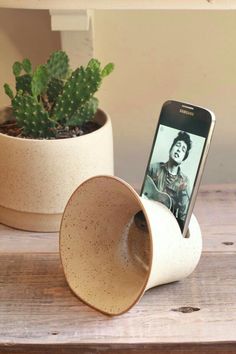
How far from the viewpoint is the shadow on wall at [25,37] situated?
111 cm

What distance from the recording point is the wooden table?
2.34 feet

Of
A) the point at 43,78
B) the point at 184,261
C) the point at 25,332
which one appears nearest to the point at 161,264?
the point at 184,261

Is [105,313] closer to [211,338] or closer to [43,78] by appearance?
[211,338]

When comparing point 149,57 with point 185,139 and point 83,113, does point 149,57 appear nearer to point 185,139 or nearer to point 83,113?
point 83,113

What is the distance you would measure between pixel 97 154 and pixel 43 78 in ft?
0.45

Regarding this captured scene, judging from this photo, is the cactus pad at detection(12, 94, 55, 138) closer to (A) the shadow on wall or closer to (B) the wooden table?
(B) the wooden table

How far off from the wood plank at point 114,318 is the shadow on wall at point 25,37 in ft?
1.47

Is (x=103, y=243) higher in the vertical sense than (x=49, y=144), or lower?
lower

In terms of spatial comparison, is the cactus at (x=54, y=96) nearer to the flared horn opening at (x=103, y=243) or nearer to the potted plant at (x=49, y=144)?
the potted plant at (x=49, y=144)

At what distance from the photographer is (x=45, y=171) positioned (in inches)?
34.5

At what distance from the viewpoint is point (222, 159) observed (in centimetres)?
121

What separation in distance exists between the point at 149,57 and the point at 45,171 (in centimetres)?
37

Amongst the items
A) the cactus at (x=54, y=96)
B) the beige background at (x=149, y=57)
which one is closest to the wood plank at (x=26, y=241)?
the cactus at (x=54, y=96)

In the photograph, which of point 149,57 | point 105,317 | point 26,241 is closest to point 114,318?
point 105,317
